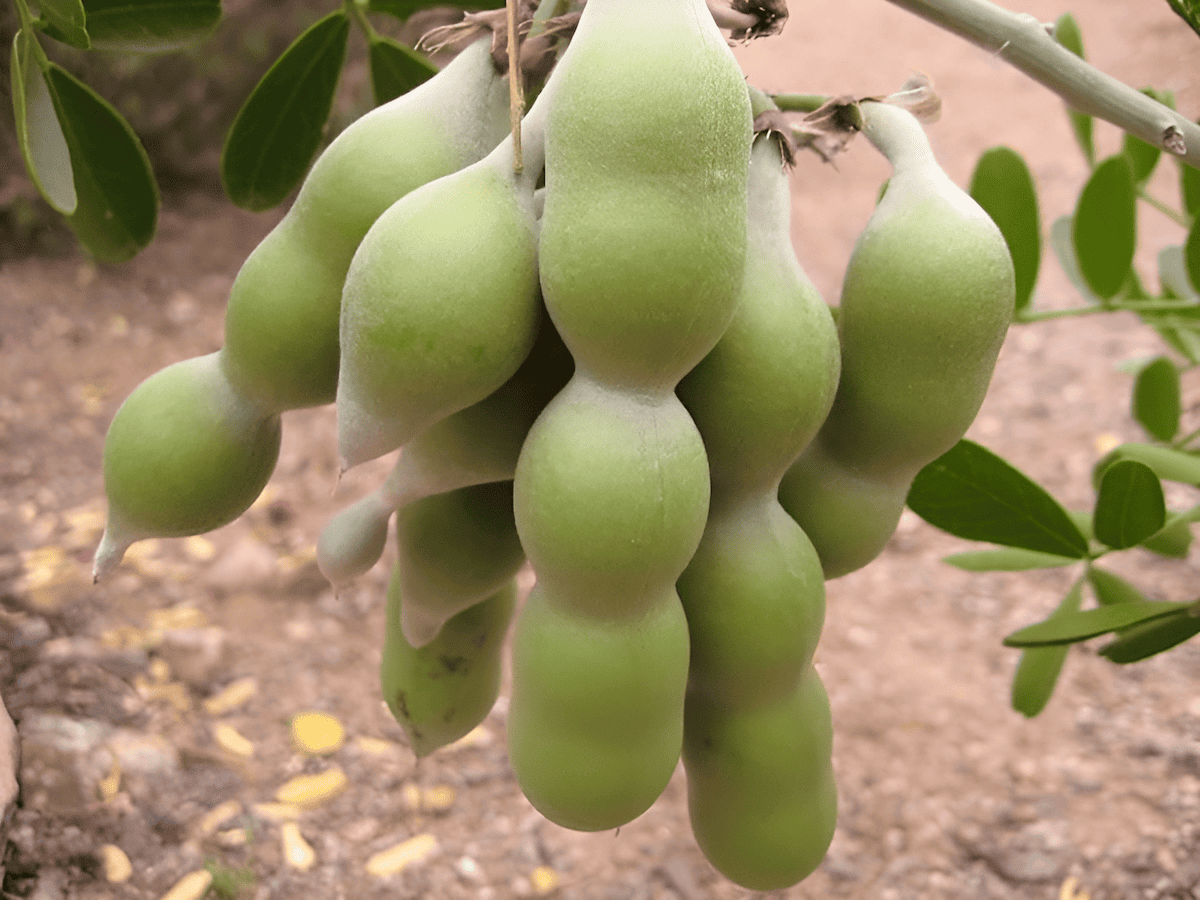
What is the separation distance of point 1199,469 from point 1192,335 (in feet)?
1.44

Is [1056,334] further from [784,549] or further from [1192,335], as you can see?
[784,549]

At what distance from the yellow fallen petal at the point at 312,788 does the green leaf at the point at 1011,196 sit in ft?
2.50

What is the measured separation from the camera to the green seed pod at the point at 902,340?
485 mm

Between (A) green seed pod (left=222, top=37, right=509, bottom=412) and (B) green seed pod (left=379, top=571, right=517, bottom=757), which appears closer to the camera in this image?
(A) green seed pod (left=222, top=37, right=509, bottom=412)

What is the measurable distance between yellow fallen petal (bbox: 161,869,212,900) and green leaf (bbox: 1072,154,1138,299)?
2.83 ft

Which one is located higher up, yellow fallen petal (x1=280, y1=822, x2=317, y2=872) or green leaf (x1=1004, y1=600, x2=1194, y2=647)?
green leaf (x1=1004, y1=600, x2=1194, y2=647)

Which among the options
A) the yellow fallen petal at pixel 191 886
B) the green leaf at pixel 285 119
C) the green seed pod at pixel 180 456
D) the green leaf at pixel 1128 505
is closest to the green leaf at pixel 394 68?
the green leaf at pixel 285 119

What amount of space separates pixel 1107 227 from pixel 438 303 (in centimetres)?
69

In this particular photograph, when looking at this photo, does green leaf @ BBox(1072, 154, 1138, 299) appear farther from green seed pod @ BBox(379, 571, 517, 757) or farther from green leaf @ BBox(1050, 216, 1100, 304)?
green seed pod @ BBox(379, 571, 517, 757)

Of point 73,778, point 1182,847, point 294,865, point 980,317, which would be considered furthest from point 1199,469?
point 73,778

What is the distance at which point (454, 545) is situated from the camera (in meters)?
0.56

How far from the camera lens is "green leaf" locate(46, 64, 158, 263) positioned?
69cm

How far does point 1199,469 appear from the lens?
0.90m

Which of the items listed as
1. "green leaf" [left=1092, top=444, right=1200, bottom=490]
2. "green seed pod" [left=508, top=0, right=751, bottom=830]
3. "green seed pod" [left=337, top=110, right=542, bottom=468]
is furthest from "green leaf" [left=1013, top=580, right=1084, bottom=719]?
"green seed pod" [left=337, top=110, right=542, bottom=468]
